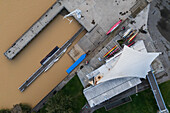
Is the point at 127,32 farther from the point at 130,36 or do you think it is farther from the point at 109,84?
the point at 109,84

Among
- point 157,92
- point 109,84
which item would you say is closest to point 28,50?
point 109,84

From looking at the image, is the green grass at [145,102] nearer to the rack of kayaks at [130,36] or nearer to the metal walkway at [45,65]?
the rack of kayaks at [130,36]

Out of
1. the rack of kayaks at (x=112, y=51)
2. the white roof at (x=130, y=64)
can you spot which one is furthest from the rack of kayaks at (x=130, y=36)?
the white roof at (x=130, y=64)

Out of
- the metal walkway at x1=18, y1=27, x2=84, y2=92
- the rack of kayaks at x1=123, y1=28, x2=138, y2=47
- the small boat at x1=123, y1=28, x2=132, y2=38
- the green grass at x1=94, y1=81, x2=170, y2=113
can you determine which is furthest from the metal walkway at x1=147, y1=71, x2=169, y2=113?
the metal walkway at x1=18, y1=27, x2=84, y2=92

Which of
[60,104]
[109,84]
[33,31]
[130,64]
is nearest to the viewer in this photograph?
[130,64]

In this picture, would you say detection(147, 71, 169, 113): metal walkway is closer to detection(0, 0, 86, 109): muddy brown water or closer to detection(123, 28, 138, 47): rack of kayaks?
detection(123, 28, 138, 47): rack of kayaks

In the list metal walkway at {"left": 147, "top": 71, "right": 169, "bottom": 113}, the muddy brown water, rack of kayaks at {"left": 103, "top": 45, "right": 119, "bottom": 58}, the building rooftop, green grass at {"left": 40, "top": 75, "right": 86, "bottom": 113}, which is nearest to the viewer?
the building rooftop

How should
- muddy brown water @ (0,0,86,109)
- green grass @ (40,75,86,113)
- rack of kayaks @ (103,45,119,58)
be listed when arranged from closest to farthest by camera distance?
rack of kayaks @ (103,45,119,58), green grass @ (40,75,86,113), muddy brown water @ (0,0,86,109)

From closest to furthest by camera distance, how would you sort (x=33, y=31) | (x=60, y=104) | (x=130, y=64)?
(x=130, y=64) < (x=60, y=104) < (x=33, y=31)

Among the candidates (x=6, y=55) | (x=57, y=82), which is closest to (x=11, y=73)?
(x=6, y=55)
